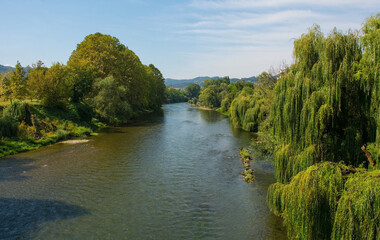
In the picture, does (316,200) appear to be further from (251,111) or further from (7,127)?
(251,111)

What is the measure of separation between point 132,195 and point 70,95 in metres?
30.1

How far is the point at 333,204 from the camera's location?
8.90 m

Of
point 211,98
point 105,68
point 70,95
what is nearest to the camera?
point 70,95

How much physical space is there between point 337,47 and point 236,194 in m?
10.6

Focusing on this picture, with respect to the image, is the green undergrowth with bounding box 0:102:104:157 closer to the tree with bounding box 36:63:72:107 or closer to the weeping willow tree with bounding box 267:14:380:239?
the tree with bounding box 36:63:72:107

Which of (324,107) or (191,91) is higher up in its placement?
(191,91)

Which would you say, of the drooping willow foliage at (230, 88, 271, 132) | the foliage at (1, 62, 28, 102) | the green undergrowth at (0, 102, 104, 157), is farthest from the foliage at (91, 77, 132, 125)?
the drooping willow foliage at (230, 88, 271, 132)

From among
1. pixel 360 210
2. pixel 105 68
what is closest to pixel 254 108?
pixel 105 68

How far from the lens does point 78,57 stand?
5178cm

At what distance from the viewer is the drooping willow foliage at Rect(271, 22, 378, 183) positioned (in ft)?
37.1

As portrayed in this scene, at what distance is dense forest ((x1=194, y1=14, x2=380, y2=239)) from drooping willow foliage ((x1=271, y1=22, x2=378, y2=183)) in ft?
0.12

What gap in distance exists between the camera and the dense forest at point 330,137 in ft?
27.7

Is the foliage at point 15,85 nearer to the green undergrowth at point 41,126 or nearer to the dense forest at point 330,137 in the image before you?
the green undergrowth at point 41,126

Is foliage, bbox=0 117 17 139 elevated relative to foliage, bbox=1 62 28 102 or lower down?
lower down
